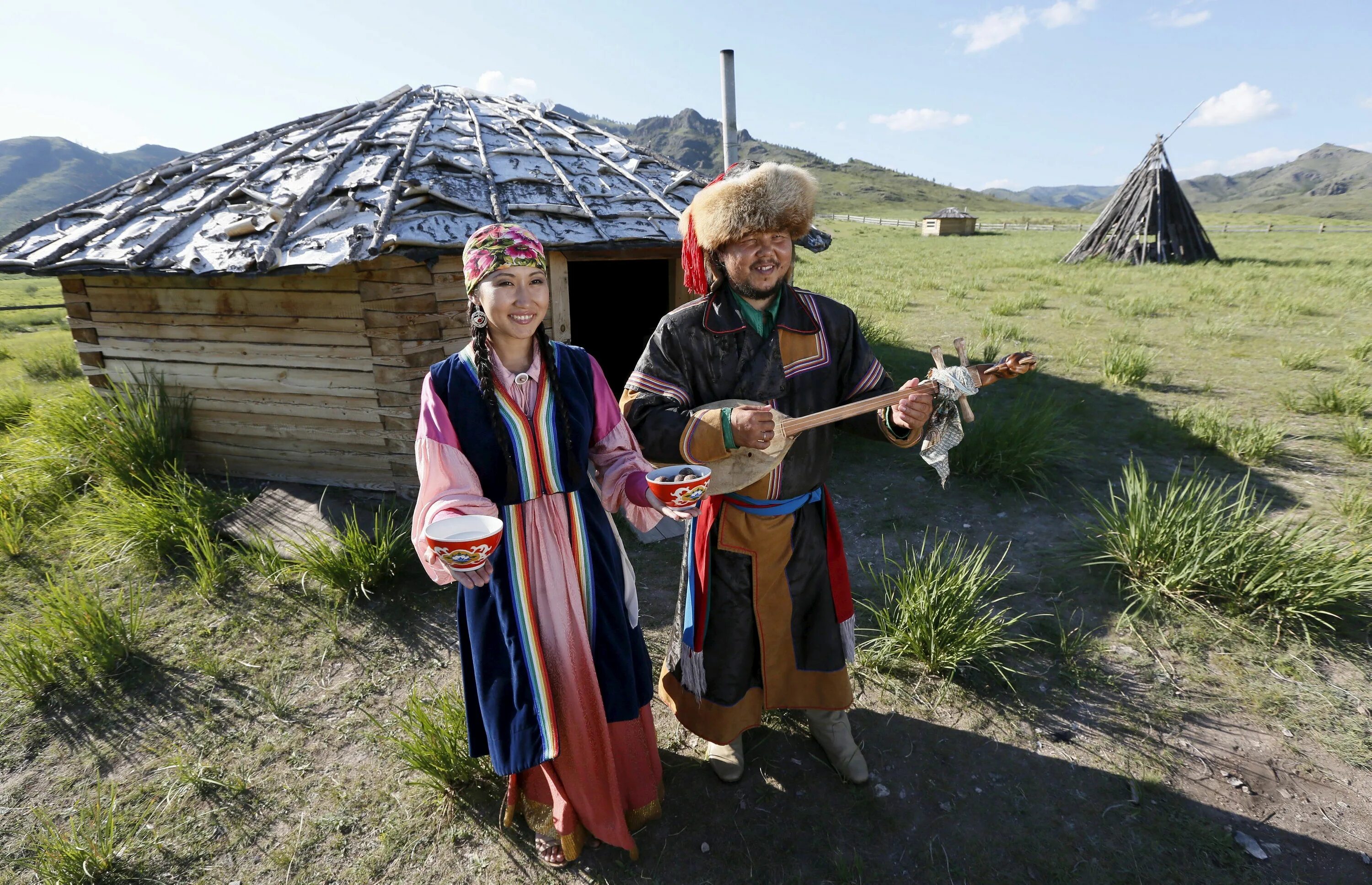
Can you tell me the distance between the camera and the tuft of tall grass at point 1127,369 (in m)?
6.89

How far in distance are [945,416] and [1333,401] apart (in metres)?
6.36

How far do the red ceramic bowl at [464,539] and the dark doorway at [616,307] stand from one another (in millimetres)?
5582

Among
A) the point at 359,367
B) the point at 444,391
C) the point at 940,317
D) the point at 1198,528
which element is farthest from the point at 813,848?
the point at 940,317

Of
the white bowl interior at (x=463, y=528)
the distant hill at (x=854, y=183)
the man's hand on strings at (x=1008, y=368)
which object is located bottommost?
the white bowl interior at (x=463, y=528)

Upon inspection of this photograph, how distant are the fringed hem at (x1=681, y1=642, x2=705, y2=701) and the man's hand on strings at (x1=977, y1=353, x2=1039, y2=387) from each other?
1.33m

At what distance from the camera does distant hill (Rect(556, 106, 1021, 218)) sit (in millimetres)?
75750

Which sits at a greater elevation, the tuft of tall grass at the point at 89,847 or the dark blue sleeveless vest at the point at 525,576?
the dark blue sleeveless vest at the point at 525,576

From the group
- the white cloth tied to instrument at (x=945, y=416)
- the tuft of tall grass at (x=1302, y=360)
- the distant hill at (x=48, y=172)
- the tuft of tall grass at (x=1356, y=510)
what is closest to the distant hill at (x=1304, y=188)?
the tuft of tall grass at (x=1302, y=360)

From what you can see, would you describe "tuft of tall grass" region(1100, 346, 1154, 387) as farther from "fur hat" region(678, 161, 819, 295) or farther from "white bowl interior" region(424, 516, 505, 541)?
"white bowl interior" region(424, 516, 505, 541)

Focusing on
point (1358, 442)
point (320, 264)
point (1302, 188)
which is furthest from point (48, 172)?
point (1302, 188)

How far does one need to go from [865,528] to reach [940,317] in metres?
7.51

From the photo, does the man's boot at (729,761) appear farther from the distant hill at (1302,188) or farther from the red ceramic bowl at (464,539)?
the distant hill at (1302,188)

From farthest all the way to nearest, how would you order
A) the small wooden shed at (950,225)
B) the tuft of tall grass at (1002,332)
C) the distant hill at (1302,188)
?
the distant hill at (1302,188), the small wooden shed at (950,225), the tuft of tall grass at (1002,332)

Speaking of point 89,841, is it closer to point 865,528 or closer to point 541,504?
point 541,504
